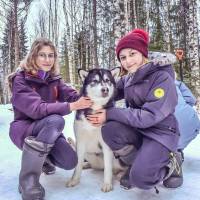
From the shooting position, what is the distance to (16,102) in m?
2.77

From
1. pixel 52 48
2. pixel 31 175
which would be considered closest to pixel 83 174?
pixel 31 175

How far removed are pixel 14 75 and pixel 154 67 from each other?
1.16 meters

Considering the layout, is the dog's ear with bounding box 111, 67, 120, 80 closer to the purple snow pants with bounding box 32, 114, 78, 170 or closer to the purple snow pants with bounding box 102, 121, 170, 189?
the purple snow pants with bounding box 102, 121, 170, 189

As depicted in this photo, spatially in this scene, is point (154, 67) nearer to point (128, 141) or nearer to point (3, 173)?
point (128, 141)

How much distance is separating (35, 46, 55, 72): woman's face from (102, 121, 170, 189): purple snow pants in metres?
0.77

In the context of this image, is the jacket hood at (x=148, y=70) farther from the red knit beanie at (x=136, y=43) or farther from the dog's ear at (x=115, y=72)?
the dog's ear at (x=115, y=72)

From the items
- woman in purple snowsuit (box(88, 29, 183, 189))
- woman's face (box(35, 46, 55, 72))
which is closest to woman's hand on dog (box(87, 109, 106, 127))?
woman in purple snowsuit (box(88, 29, 183, 189))

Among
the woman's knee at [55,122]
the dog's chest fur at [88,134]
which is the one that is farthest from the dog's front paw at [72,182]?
the woman's knee at [55,122]

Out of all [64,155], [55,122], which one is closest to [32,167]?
[64,155]

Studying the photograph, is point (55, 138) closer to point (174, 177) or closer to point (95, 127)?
point (95, 127)

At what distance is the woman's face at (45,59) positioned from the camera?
2.97 metres

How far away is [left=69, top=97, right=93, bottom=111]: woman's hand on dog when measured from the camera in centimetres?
274

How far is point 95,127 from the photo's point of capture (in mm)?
2822

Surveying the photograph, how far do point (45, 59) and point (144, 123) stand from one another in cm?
108
